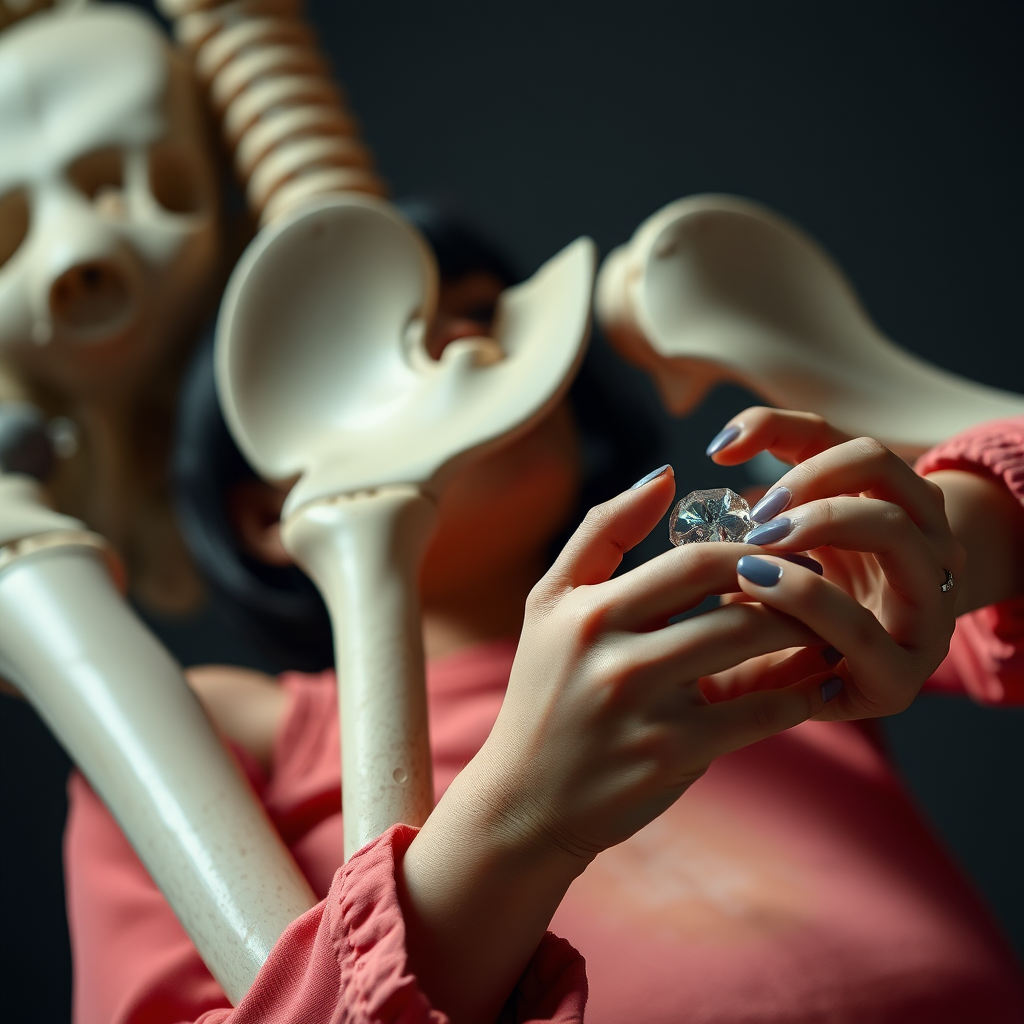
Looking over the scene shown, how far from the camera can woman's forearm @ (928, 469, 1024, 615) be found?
0.52m

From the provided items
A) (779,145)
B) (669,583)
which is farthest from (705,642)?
(779,145)

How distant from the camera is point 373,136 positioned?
1200 mm

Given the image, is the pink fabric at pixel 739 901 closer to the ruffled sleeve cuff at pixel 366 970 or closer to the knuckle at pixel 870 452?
the ruffled sleeve cuff at pixel 366 970

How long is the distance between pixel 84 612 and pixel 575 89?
788mm

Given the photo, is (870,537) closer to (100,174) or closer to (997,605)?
(997,605)

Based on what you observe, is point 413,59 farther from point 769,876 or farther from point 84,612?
point 769,876

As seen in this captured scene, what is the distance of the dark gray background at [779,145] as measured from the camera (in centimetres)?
106

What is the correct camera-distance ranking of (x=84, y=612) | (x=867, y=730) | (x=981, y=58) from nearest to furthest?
1. (x=84, y=612)
2. (x=867, y=730)
3. (x=981, y=58)

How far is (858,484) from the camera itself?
1.32 feet

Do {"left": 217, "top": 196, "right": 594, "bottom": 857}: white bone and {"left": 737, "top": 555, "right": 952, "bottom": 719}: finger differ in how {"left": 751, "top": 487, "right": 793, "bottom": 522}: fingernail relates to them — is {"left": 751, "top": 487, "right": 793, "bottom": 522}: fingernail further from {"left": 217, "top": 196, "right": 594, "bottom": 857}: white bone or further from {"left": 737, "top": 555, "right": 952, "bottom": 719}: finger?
{"left": 217, "top": 196, "right": 594, "bottom": 857}: white bone

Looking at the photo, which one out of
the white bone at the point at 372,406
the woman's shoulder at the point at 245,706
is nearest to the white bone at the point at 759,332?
the white bone at the point at 372,406

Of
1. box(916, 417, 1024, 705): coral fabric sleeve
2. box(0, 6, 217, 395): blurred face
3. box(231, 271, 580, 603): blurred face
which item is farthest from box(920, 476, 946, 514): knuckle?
box(0, 6, 217, 395): blurred face

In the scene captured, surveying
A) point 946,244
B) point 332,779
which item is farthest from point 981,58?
point 332,779

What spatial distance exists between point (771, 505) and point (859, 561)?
3.1 inches
